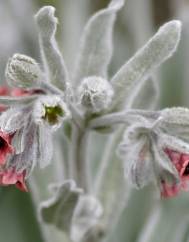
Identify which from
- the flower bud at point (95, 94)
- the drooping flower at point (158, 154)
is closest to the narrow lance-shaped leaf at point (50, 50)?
the flower bud at point (95, 94)

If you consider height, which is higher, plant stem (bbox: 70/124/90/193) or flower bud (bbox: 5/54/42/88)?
flower bud (bbox: 5/54/42/88)

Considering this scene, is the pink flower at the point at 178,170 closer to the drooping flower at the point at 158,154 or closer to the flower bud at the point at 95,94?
the drooping flower at the point at 158,154

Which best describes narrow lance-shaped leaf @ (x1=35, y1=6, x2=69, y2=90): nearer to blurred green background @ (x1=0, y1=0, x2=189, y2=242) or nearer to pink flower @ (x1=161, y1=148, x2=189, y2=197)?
pink flower @ (x1=161, y1=148, x2=189, y2=197)

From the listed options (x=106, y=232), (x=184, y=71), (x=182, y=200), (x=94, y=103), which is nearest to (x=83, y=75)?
(x=94, y=103)

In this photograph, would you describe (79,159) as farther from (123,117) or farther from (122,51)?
(122,51)

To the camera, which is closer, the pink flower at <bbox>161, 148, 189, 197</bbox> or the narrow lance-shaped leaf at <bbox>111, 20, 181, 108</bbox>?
the pink flower at <bbox>161, 148, 189, 197</bbox>

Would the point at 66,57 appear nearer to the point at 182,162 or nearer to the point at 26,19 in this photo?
the point at 26,19

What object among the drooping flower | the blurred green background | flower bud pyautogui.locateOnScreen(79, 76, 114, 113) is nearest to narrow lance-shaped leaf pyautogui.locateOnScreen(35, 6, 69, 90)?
flower bud pyautogui.locateOnScreen(79, 76, 114, 113)
